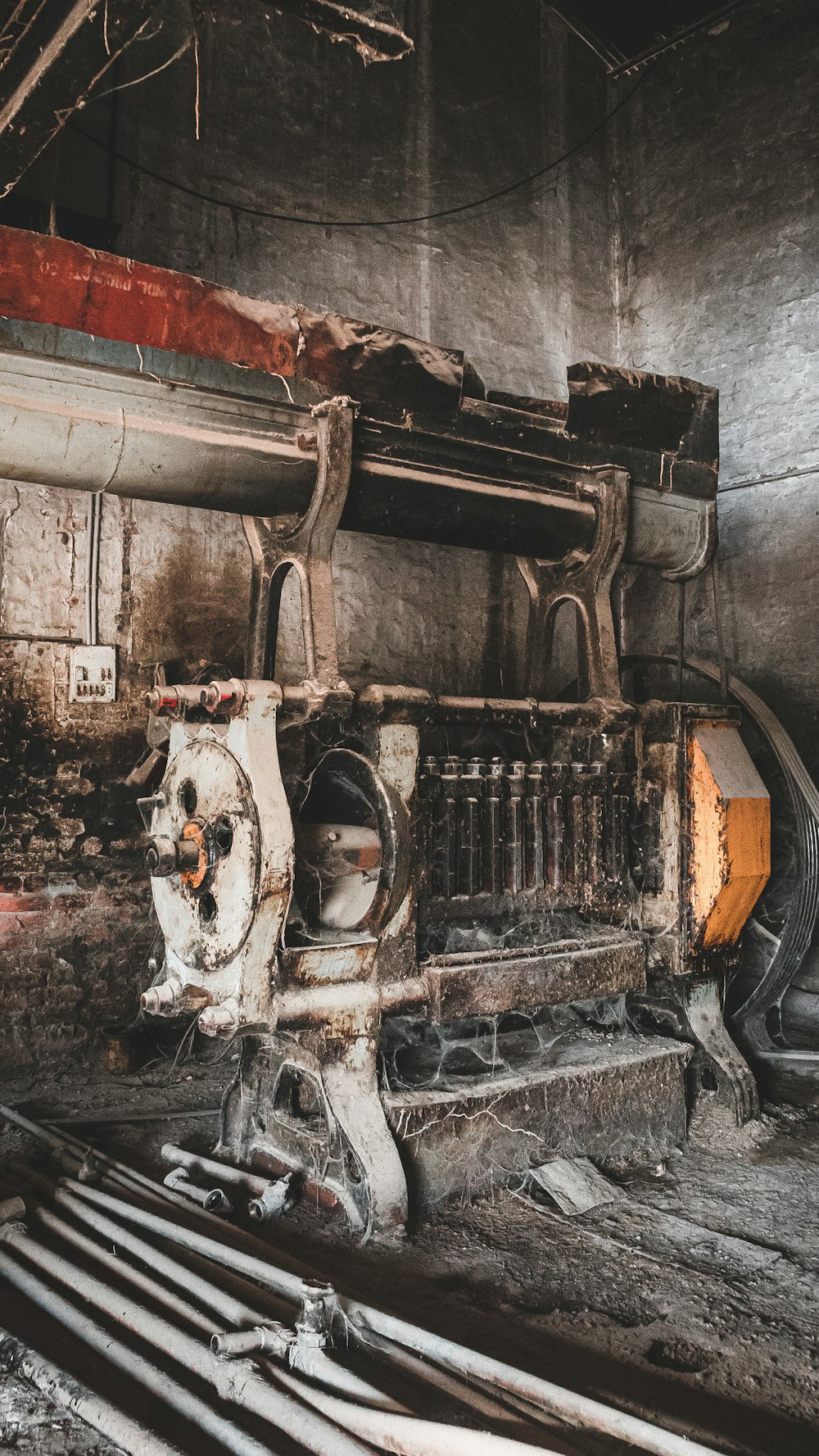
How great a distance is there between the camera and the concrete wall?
140 inches

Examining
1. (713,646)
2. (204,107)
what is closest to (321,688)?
(713,646)

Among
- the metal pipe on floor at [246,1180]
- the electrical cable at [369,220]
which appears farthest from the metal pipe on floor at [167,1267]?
the electrical cable at [369,220]

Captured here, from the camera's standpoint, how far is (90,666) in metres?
3.65

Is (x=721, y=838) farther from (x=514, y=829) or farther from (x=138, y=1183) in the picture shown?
A: (x=138, y=1183)

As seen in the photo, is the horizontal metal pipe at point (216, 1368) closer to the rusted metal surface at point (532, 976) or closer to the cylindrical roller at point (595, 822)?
the rusted metal surface at point (532, 976)

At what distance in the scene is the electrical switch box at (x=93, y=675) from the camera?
3.62 meters

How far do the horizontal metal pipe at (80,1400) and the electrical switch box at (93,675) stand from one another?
88.5 inches

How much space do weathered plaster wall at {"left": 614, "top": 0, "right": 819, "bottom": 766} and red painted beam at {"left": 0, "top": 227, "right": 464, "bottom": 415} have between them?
6.90 ft

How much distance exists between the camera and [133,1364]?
5.49 feet

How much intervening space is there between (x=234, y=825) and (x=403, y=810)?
0.44 meters

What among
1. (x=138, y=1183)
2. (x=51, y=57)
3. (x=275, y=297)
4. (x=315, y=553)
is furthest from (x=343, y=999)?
(x=275, y=297)

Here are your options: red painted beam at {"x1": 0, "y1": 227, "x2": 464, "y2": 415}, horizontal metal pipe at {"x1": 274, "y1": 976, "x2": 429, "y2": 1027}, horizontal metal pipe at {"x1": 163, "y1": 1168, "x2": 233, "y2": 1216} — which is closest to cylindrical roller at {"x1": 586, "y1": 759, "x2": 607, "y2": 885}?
horizontal metal pipe at {"x1": 274, "y1": 976, "x2": 429, "y2": 1027}

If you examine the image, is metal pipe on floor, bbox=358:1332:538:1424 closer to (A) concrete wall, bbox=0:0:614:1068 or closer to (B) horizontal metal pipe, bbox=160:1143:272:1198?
(B) horizontal metal pipe, bbox=160:1143:272:1198

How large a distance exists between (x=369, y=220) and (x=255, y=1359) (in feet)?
15.0
